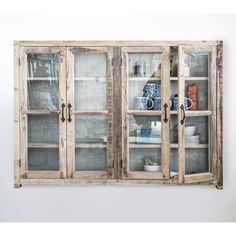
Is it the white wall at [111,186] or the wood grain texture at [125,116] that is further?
the white wall at [111,186]

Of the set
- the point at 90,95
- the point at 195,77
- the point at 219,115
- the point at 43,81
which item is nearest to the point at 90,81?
the point at 90,95

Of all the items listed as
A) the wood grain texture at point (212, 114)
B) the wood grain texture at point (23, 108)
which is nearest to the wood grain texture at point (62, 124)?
the wood grain texture at point (23, 108)

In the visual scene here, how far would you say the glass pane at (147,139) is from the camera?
9.87 ft

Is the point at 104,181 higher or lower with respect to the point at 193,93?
lower

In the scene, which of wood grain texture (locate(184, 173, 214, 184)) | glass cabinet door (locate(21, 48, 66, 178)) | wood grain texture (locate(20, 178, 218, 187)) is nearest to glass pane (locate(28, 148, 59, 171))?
glass cabinet door (locate(21, 48, 66, 178))

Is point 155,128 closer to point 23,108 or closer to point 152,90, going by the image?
point 152,90

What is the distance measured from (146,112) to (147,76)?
0.96ft

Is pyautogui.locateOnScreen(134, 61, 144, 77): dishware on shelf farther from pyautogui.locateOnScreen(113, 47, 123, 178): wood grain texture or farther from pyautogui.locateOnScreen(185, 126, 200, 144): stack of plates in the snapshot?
pyautogui.locateOnScreen(185, 126, 200, 144): stack of plates

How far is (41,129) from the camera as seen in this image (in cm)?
304

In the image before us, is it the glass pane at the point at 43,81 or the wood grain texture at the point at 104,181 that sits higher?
the glass pane at the point at 43,81

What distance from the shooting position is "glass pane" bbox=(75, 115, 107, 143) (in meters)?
3.02

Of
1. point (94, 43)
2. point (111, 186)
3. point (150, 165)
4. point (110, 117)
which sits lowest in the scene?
point (111, 186)

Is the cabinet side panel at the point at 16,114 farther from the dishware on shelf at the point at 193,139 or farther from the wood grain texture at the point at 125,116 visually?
the dishware on shelf at the point at 193,139

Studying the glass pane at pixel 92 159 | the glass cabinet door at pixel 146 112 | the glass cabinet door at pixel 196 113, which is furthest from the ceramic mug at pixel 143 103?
the glass pane at pixel 92 159
